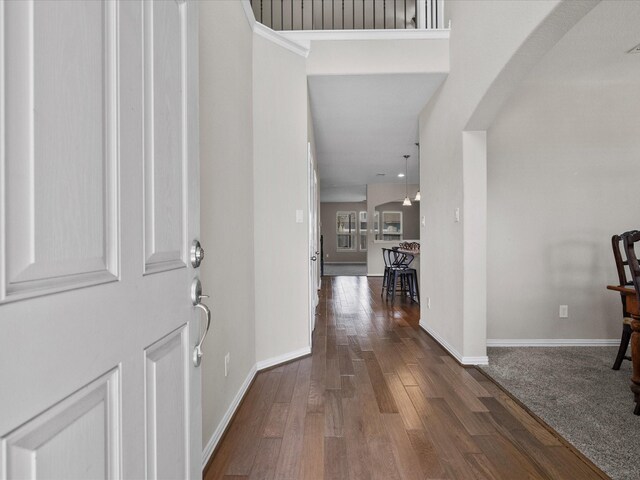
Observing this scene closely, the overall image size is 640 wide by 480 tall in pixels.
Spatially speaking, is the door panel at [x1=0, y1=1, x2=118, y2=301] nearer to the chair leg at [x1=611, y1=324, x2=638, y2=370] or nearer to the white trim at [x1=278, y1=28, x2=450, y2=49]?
the white trim at [x1=278, y1=28, x2=450, y2=49]

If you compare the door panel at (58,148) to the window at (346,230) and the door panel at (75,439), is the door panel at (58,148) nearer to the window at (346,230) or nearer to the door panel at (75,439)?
the door panel at (75,439)

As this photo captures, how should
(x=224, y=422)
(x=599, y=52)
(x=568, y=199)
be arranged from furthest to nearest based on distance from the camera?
(x=568, y=199), (x=599, y=52), (x=224, y=422)

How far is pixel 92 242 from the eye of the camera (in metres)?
0.64

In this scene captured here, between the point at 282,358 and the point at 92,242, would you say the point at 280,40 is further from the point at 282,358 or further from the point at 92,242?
the point at 92,242

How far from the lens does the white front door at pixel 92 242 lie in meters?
0.49

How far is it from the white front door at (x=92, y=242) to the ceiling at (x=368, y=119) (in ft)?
9.70

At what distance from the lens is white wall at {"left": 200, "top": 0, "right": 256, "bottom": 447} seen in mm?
1810

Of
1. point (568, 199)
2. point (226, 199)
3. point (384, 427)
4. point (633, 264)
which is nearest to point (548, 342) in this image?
point (568, 199)

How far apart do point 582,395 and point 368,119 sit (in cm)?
366

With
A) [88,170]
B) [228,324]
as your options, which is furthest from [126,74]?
[228,324]

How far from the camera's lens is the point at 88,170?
0.63 meters

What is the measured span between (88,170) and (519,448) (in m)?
2.19

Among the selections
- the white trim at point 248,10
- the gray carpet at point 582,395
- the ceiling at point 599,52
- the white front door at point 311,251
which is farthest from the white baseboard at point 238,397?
the ceiling at point 599,52

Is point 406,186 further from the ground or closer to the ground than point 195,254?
further from the ground
